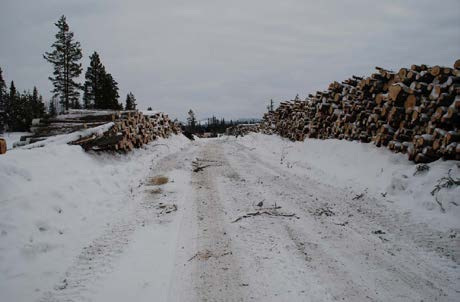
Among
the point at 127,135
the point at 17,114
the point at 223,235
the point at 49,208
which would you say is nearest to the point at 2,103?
the point at 17,114

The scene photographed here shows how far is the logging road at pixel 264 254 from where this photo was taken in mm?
3471

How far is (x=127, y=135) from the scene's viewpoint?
1270cm

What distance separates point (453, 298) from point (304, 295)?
172 centimetres

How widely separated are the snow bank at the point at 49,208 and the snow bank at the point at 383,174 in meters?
6.09

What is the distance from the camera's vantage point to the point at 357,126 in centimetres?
1068

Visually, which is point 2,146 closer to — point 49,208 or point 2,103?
point 49,208

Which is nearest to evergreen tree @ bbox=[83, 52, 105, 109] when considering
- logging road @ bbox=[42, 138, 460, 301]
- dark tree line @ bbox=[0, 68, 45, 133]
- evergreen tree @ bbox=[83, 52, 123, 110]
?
evergreen tree @ bbox=[83, 52, 123, 110]

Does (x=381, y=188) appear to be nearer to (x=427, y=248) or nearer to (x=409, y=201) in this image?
(x=409, y=201)

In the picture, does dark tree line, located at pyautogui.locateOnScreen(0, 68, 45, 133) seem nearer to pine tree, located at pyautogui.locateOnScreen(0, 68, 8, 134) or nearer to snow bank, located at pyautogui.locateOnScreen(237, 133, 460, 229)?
pine tree, located at pyautogui.locateOnScreen(0, 68, 8, 134)

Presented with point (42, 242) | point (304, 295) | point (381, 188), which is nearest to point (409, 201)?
point (381, 188)

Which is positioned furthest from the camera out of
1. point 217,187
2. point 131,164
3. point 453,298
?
point 131,164

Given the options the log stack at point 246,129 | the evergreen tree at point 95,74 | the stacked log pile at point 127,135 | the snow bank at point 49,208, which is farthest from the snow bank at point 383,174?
the evergreen tree at point 95,74

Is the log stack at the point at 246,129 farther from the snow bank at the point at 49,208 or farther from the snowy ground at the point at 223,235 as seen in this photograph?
the snow bank at the point at 49,208

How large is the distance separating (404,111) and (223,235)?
22.5 feet
